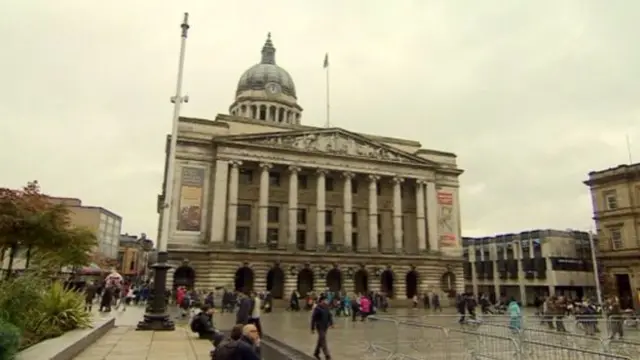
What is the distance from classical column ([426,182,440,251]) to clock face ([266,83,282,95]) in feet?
99.6

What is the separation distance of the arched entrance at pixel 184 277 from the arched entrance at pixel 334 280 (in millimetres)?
13623

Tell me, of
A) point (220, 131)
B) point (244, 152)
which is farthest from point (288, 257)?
point (220, 131)

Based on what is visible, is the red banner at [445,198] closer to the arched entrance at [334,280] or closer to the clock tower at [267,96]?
the arched entrance at [334,280]

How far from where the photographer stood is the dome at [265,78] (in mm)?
75625

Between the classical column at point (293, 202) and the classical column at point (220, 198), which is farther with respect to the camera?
the classical column at point (293, 202)

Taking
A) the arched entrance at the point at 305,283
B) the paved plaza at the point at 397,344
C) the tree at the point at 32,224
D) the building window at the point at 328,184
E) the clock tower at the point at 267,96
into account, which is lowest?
the paved plaza at the point at 397,344

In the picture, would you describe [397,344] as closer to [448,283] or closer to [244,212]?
[244,212]

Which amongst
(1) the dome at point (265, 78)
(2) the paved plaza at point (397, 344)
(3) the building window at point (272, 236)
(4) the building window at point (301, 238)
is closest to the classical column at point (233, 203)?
(3) the building window at point (272, 236)

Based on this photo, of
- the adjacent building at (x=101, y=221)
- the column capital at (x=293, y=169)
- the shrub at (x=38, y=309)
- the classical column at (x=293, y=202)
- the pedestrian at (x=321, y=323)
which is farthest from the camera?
the adjacent building at (x=101, y=221)

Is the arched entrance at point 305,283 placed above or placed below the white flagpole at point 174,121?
below

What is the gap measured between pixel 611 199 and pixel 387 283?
25.3m

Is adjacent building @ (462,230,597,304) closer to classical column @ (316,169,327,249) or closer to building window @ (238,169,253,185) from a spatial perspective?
classical column @ (316,169,327,249)

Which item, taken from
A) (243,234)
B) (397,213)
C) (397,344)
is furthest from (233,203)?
(397,344)

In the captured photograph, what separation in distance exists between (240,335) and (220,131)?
45483mm
